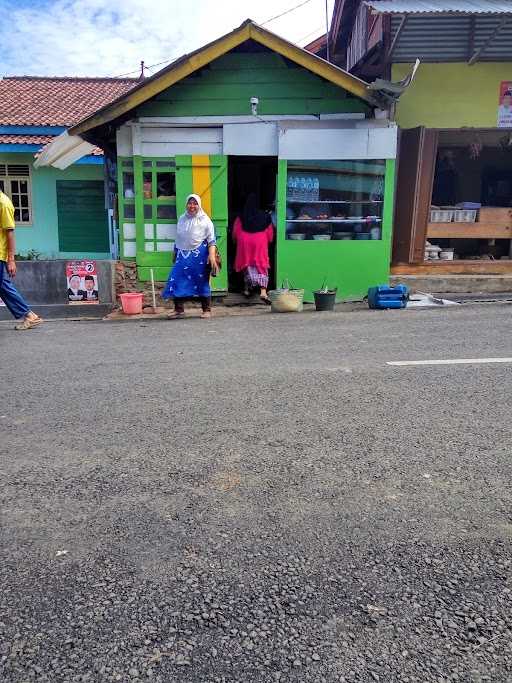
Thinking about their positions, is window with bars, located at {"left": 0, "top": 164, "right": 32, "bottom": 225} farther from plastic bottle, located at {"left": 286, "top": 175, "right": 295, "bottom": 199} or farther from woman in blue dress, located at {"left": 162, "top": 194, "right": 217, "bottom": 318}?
plastic bottle, located at {"left": 286, "top": 175, "right": 295, "bottom": 199}

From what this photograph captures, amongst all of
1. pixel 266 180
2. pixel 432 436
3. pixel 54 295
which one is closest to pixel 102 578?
pixel 432 436

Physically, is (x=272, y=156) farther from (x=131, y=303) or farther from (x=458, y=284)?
(x=458, y=284)

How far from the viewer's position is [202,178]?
9.41 m

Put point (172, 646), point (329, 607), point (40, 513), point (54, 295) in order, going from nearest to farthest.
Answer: point (172, 646), point (329, 607), point (40, 513), point (54, 295)

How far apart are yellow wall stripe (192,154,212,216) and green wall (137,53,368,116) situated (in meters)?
0.71

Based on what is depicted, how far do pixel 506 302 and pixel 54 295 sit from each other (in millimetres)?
7531

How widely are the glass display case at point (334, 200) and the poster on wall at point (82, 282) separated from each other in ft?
11.1

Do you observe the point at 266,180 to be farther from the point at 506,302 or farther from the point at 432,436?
the point at 432,436

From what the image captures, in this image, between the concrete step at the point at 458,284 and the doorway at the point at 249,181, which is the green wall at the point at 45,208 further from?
the concrete step at the point at 458,284

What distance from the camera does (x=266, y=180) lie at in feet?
37.9

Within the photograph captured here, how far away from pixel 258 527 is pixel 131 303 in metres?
7.08

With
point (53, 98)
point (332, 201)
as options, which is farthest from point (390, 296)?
point (53, 98)

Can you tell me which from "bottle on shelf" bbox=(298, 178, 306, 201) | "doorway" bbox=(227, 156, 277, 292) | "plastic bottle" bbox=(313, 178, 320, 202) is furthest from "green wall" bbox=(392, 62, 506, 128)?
"doorway" bbox=(227, 156, 277, 292)

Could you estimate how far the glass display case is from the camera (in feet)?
31.1
